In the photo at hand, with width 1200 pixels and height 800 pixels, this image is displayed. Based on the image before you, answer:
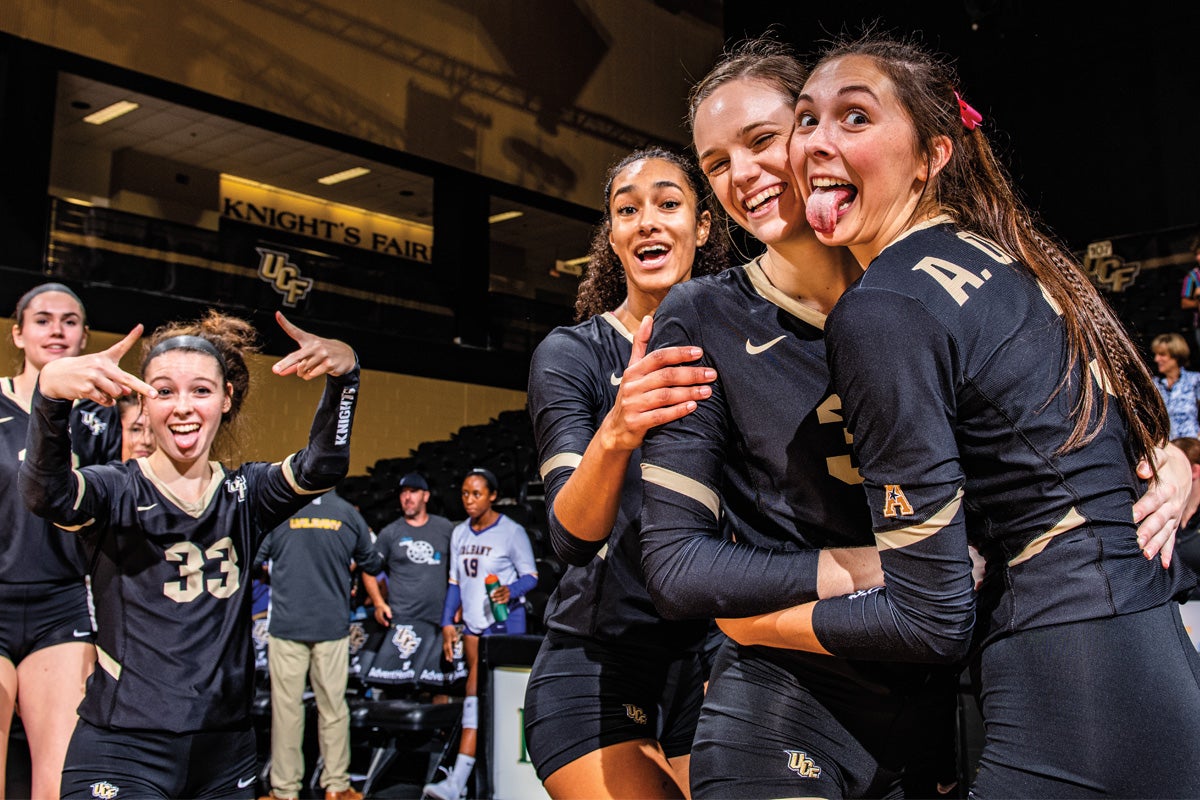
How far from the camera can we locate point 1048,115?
13.5 meters

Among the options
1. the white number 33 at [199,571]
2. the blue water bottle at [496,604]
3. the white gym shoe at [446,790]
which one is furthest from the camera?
the blue water bottle at [496,604]

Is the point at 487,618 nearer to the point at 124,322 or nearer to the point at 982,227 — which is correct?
the point at 982,227

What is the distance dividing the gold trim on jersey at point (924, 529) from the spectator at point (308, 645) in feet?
17.3

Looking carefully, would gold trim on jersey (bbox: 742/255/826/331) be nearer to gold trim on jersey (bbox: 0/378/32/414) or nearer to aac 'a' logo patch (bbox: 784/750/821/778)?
aac 'a' logo patch (bbox: 784/750/821/778)

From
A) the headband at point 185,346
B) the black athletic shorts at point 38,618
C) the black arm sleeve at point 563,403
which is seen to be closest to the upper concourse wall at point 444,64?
the black athletic shorts at point 38,618

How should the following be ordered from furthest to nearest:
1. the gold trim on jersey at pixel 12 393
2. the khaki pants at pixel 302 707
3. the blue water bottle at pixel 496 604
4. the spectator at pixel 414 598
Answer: the spectator at pixel 414 598 < the blue water bottle at pixel 496 604 < the khaki pants at pixel 302 707 < the gold trim on jersey at pixel 12 393

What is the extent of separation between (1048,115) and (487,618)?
10938 millimetres

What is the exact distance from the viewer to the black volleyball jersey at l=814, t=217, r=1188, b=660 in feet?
3.92

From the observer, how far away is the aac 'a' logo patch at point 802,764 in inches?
56.0

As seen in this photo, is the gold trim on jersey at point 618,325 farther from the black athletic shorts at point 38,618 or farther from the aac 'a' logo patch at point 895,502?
the black athletic shorts at point 38,618

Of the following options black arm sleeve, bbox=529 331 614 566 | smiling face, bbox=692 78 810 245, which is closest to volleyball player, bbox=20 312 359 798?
black arm sleeve, bbox=529 331 614 566

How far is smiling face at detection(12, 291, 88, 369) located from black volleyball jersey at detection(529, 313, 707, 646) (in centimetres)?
224

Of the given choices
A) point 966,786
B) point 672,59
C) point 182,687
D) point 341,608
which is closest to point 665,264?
point 182,687

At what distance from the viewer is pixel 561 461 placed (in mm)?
2004
